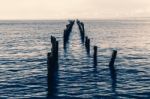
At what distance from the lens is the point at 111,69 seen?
1176 inches

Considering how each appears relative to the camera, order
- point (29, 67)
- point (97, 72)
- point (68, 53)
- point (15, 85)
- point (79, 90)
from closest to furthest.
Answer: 1. point (79, 90)
2. point (15, 85)
3. point (97, 72)
4. point (29, 67)
5. point (68, 53)

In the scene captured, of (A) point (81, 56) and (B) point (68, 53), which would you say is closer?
(A) point (81, 56)

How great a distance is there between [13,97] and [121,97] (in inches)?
277

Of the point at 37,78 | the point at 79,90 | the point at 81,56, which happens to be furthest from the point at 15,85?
the point at 81,56

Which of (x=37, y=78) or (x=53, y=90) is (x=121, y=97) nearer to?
(x=53, y=90)

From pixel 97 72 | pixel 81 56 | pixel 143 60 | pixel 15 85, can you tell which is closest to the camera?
pixel 15 85

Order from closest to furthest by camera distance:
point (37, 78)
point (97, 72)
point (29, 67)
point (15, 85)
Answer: point (15, 85)
point (37, 78)
point (97, 72)
point (29, 67)

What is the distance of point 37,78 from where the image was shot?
26578mm

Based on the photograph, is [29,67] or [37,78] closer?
[37,78]

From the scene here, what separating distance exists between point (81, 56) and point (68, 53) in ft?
11.4

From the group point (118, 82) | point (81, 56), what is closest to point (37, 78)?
point (118, 82)

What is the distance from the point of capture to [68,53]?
42.4 meters

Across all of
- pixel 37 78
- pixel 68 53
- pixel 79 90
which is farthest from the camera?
pixel 68 53

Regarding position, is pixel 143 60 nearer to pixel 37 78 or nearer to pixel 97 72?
pixel 97 72
